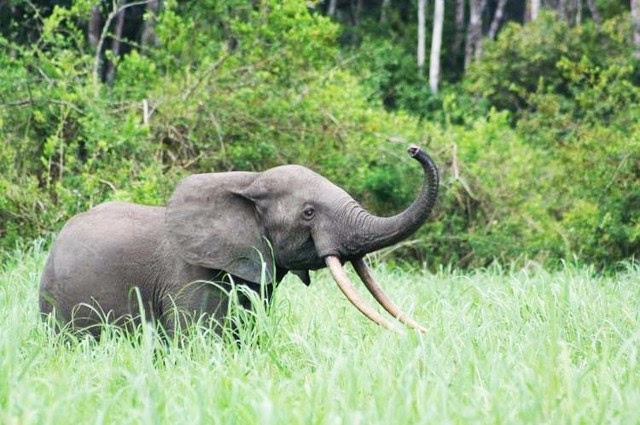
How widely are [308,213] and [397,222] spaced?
51 cm

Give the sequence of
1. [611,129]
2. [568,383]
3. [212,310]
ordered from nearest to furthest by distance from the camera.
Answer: [568,383]
[212,310]
[611,129]

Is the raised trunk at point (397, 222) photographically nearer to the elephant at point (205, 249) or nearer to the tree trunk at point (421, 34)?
the elephant at point (205, 249)

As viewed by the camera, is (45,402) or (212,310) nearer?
(45,402)

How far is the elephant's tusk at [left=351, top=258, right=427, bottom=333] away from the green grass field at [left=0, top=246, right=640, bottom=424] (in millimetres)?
125

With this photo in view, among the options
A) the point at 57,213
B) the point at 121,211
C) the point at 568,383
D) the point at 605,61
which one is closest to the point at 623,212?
the point at 57,213

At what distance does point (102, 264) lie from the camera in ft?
22.0

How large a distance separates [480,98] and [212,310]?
A: 2299 cm

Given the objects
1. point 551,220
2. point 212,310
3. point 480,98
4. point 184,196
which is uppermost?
point 184,196

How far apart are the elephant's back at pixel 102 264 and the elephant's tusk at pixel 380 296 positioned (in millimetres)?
994

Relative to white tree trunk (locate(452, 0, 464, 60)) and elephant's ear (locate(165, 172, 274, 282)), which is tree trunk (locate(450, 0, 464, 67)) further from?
elephant's ear (locate(165, 172, 274, 282))

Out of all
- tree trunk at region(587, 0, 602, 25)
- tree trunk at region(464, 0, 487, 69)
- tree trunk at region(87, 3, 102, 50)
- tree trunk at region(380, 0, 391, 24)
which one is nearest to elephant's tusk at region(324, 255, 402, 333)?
tree trunk at region(87, 3, 102, 50)

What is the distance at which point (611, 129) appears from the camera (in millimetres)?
14000

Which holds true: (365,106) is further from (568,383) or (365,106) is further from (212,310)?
(568,383)

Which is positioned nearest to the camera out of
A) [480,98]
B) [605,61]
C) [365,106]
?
[365,106]
